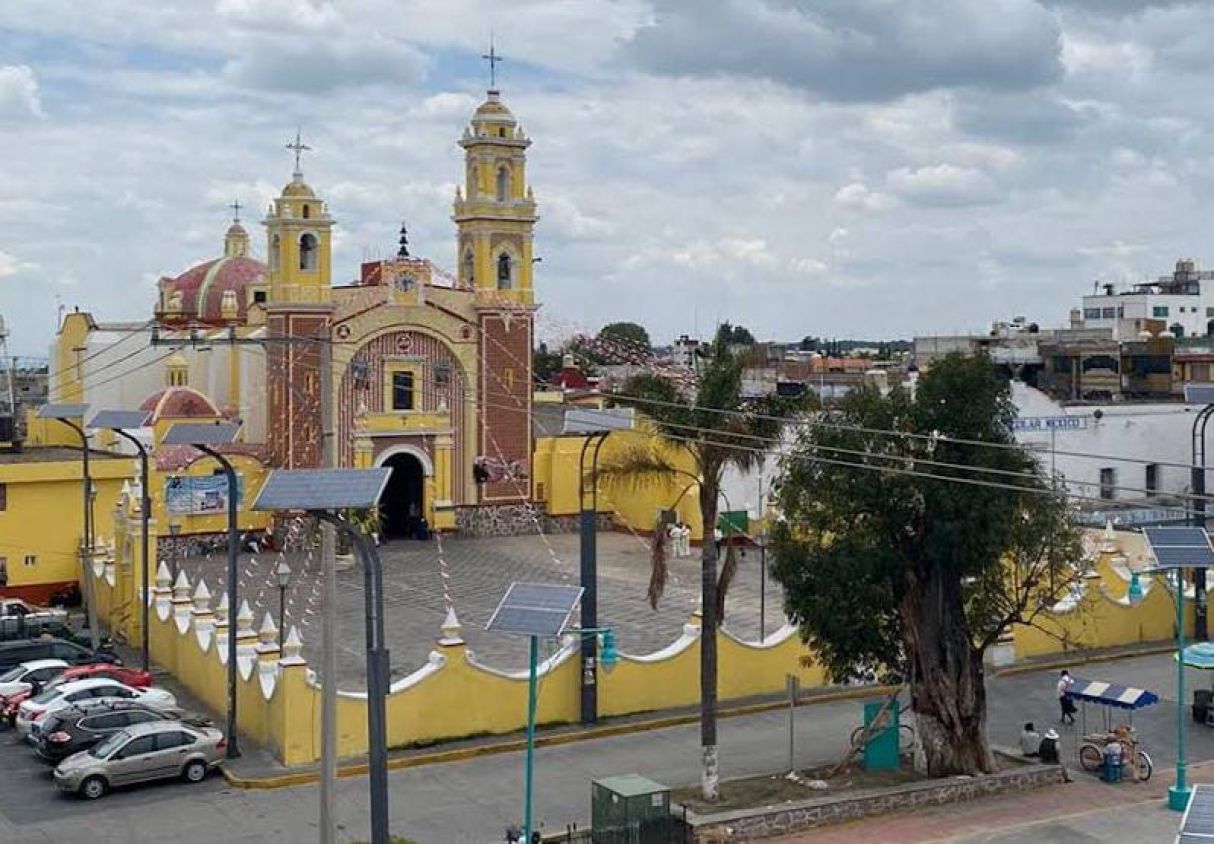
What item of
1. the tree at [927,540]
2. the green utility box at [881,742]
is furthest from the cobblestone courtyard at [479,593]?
the tree at [927,540]

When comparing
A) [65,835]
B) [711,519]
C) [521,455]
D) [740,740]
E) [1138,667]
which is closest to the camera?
[65,835]

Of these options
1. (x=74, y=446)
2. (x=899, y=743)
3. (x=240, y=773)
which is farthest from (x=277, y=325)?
(x=899, y=743)

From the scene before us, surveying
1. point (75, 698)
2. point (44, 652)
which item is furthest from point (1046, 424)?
point (75, 698)

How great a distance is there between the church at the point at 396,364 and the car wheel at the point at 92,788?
22.6 metres

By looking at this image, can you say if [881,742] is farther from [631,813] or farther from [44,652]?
[44,652]

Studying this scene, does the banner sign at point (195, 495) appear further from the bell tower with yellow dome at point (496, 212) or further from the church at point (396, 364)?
the bell tower with yellow dome at point (496, 212)

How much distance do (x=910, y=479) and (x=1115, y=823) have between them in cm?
525

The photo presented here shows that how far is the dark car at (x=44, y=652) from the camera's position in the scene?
26.9 metres

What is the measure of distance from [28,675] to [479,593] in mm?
13197

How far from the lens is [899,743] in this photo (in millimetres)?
21484

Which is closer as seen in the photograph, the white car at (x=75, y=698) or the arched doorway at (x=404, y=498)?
the white car at (x=75, y=698)

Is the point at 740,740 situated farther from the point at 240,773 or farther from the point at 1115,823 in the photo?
the point at 240,773

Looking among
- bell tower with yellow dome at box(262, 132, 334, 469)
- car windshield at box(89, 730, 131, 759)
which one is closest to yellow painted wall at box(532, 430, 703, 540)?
bell tower with yellow dome at box(262, 132, 334, 469)

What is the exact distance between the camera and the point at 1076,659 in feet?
93.5
